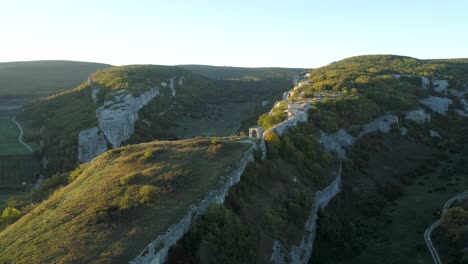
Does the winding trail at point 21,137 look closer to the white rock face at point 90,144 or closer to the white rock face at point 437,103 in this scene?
the white rock face at point 90,144

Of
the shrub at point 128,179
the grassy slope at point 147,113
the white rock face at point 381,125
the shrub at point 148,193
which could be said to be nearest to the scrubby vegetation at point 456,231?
the white rock face at point 381,125

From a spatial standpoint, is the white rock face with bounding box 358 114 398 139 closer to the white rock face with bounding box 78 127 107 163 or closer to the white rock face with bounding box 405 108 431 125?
the white rock face with bounding box 405 108 431 125

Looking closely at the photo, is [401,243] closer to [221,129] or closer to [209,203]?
[209,203]

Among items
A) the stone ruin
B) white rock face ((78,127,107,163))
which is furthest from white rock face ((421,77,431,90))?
white rock face ((78,127,107,163))

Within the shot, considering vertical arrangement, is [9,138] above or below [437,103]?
below

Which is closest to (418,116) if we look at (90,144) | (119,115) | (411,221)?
(411,221)

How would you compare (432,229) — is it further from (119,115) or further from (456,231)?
(119,115)

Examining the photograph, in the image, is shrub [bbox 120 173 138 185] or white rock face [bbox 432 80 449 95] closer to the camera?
shrub [bbox 120 173 138 185]
